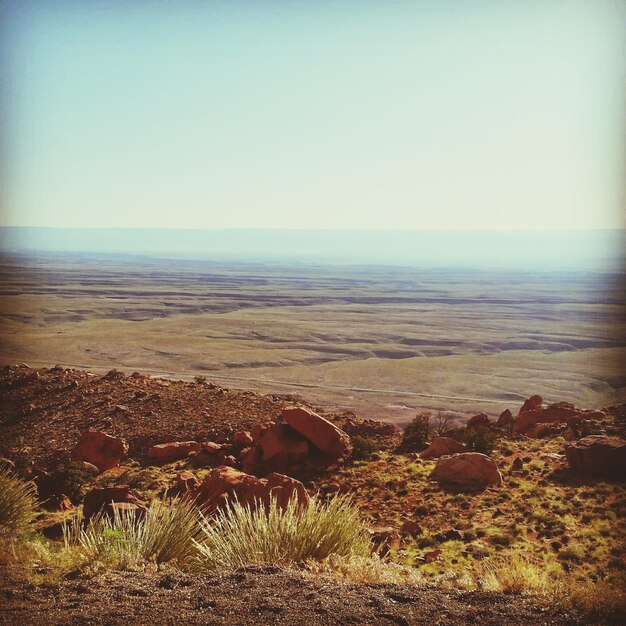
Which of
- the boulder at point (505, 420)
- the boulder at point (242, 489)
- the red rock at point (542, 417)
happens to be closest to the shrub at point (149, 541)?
the boulder at point (242, 489)

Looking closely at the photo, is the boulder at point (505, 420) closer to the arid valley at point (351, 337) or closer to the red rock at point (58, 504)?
the arid valley at point (351, 337)

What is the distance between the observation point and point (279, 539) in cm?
670

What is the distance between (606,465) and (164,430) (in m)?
9.22

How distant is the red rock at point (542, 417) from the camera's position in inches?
656

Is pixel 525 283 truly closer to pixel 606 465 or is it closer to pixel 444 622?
pixel 606 465

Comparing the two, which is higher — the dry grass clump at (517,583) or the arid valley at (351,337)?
the dry grass clump at (517,583)

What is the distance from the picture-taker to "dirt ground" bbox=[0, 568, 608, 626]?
484cm

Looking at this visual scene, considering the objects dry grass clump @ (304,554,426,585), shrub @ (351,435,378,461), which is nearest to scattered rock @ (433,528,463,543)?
dry grass clump @ (304,554,426,585)

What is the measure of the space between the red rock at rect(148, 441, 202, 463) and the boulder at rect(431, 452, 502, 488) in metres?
5.16

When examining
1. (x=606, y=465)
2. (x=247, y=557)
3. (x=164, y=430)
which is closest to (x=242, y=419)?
(x=164, y=430)

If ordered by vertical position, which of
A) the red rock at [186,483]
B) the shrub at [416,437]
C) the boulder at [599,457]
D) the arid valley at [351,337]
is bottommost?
the arid valley at [351,337]

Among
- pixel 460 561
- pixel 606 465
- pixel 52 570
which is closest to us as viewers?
pixel 52 570

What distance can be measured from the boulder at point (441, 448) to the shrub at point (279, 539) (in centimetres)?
697

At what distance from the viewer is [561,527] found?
9.75 metres
